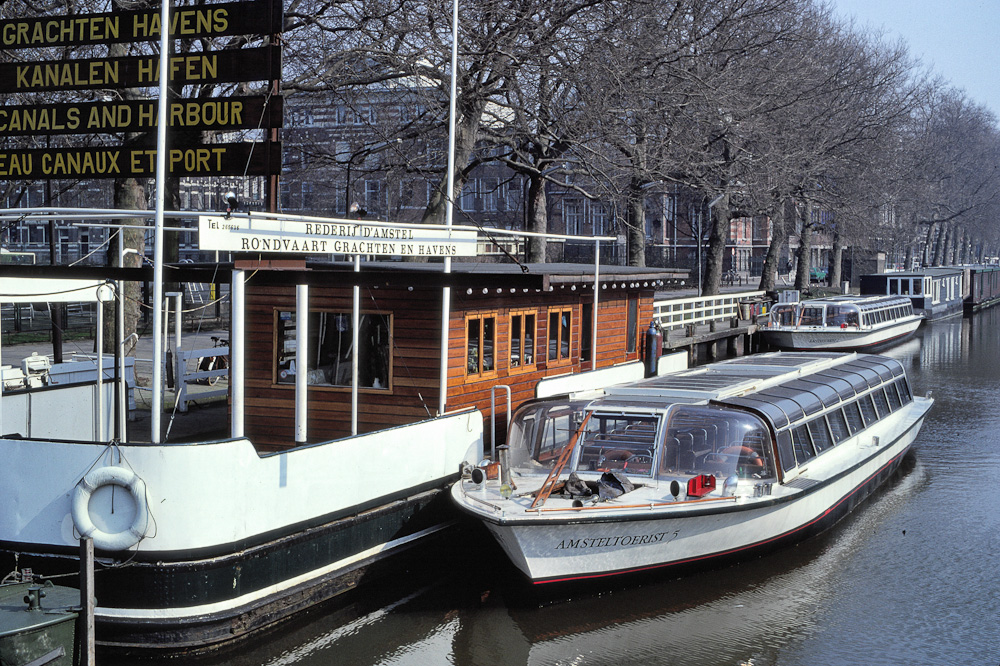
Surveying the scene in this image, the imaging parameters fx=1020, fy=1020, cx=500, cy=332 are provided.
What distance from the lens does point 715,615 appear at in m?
12.2

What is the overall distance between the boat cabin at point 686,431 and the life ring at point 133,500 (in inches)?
210

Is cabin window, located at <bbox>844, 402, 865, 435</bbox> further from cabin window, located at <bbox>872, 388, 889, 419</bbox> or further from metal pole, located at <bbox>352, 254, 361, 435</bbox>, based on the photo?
metal pole, located at <bbox>352, 254, 361, 435</bbox>

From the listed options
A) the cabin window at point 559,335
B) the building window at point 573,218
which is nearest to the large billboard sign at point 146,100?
the cabin window at point 559,335

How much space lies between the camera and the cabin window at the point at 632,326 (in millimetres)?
20766

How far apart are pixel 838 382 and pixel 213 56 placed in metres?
11.8

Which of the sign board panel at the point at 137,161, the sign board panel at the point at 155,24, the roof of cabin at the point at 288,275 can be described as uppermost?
the sign board panel at the point at 155,24

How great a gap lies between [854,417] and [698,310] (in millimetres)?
22196

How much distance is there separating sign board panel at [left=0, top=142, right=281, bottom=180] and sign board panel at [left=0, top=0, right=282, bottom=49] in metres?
1.26

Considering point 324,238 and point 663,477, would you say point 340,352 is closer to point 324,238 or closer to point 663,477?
point 324,238

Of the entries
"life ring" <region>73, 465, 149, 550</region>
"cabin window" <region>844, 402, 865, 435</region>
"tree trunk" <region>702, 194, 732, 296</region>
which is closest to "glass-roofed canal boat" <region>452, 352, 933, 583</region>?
"cabin window" <region>844, 402, 865, 435</region>

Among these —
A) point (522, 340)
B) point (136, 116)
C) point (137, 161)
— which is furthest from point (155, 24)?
point (522, 340)

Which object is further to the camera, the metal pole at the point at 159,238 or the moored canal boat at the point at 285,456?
the moored canal boat at the point at 285,456

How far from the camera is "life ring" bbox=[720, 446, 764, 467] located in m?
13.3

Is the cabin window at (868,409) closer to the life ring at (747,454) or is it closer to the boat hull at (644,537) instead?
the boat hull at (644,537)
